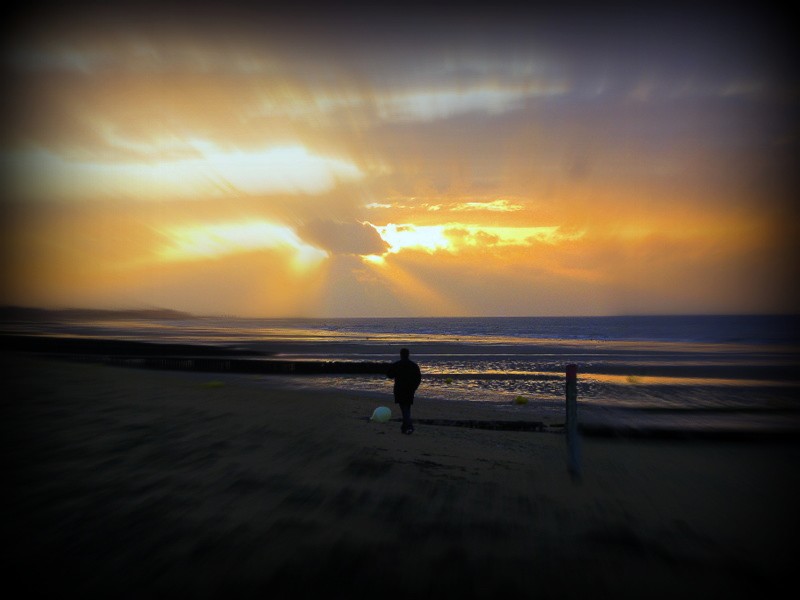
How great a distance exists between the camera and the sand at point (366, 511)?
5246 mm

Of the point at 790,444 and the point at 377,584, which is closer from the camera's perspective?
the point at 377,584

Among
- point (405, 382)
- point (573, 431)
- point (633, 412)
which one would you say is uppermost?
point (405, 382)

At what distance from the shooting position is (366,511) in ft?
22.9

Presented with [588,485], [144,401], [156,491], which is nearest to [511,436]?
[588,485]

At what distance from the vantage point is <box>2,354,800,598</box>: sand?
5.25 m

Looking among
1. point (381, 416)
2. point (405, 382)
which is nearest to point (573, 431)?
point (405, 382)

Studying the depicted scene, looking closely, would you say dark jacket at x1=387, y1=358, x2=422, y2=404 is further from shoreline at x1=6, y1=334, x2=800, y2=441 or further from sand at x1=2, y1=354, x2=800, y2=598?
shoreline at x1=6, y1=334, x2=800, y2=441

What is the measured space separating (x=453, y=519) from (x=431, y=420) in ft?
22.6

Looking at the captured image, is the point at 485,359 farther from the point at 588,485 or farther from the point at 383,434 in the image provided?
the point at 588,485

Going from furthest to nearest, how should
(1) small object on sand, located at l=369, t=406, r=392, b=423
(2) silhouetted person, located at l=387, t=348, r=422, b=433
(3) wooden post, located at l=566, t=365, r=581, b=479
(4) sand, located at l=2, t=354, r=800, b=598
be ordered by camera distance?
(1) small object on sand, located at l=369, t=406, r=392, b=423 < (2) silhouetted person, located at l=387, t=348, r=422, b=433 < (3) wooden post, located at l=566, t=365, r=581, b=479 < (4) sand, located at l=2, t=354, r=800, b=598

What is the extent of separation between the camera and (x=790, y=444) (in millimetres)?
12516

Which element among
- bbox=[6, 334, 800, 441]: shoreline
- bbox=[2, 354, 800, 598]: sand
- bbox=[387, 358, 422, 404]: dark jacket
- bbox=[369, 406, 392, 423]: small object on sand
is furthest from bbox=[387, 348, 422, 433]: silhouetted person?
bbox=[6, 334, 800, 441]: shoreline

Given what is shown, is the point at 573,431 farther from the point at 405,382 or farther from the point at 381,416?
the point at 381,416

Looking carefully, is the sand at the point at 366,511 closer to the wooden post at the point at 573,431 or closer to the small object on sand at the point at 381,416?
the wooden post at the point at 573,431
